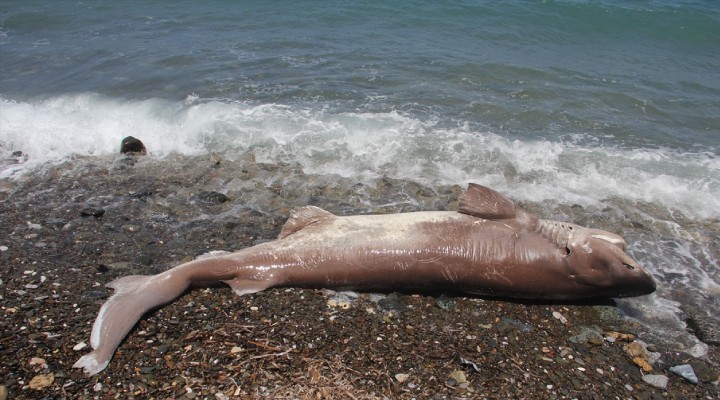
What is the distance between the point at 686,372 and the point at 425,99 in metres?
8.75

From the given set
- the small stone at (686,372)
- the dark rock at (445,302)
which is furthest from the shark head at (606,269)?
the dark rock at (445,302)

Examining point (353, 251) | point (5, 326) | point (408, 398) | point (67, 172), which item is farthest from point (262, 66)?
point (408, 398)

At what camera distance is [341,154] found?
1002 centimetres

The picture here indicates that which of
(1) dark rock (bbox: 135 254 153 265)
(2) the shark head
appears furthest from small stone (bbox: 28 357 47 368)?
(2) the shark head

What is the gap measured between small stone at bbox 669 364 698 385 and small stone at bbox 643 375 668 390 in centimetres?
17

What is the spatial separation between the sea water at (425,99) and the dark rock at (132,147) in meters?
0.27

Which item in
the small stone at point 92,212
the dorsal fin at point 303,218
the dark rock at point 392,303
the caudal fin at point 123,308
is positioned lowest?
the dark rock at point 392,303

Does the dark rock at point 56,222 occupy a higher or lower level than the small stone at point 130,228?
higher

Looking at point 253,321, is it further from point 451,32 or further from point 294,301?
point 451,32

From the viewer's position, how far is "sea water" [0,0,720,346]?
29.8 feet

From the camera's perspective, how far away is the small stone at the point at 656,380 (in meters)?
5.09

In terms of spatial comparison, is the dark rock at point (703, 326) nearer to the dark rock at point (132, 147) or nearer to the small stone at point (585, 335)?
the small stone at point (585, 335)

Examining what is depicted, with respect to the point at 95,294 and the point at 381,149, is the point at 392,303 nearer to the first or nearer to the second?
the point at 95,294

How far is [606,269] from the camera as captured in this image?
236 inches
